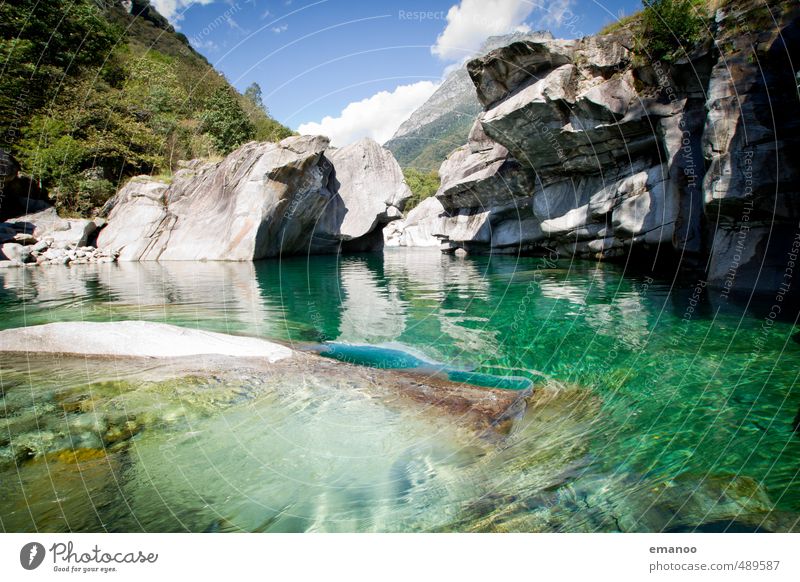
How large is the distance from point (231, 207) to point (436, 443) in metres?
25.7

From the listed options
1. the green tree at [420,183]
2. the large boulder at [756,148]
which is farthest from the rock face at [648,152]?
the green tree at [420,183]

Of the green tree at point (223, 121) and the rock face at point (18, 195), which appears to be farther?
the green tree at point (223, 121)

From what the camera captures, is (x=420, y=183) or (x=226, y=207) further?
(x=420, y=183)

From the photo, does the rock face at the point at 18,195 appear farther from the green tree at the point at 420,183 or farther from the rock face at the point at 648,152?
the green tree at the point at 420,183

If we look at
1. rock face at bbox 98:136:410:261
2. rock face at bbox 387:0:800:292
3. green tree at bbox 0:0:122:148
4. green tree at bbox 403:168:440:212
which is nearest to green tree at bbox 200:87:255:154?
rock face at bbox 98:136:410:261

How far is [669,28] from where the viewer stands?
567 inches

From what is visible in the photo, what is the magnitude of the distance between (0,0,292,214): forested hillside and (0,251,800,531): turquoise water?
2213cm

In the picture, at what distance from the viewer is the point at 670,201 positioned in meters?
15.5

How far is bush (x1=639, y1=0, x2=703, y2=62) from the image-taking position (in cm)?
1374

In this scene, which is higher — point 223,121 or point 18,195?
point 223,121

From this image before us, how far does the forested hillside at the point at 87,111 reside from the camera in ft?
78.7

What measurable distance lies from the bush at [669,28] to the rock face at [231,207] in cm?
1902

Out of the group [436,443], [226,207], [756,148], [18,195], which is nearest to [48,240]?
[18,195]

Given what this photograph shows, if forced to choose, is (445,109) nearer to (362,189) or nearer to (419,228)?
(362,189)
